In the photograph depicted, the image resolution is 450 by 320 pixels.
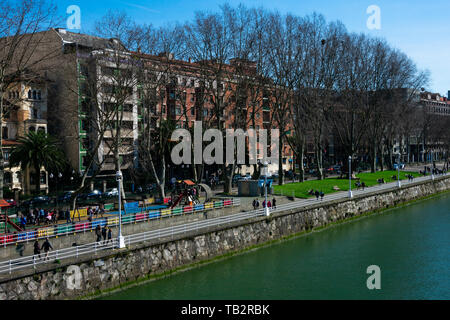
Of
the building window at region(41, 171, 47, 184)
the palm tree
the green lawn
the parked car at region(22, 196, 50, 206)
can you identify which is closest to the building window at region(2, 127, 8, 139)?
the building window at region(41, 171, 47, 184)

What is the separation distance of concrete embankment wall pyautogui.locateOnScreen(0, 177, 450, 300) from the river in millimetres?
901

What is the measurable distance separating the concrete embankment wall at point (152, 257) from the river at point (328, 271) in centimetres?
90

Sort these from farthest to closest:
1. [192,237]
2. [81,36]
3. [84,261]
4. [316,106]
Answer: [81,36], [316,106], [192,237], [84,261]

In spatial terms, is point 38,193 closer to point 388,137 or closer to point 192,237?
point 192,237

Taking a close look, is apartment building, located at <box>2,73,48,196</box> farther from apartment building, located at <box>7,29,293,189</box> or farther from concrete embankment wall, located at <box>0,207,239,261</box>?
concrete embankment wall, located at <box>0,207,239,261</box>

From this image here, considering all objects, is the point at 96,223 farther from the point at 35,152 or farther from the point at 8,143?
the point at 8,143

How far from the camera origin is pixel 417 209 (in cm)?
5178

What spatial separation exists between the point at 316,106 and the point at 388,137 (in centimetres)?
2929

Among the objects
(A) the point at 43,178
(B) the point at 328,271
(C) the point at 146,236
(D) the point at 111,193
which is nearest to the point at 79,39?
(A) the point at 43,178

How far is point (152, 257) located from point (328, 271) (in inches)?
428

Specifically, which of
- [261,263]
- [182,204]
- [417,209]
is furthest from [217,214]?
[417,209]

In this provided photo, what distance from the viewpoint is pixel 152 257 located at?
25.2 meters

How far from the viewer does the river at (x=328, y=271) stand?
913 inches

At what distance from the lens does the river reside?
2319 centimetres
